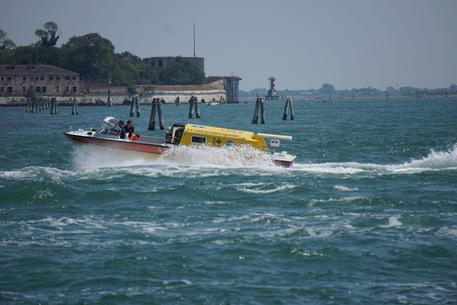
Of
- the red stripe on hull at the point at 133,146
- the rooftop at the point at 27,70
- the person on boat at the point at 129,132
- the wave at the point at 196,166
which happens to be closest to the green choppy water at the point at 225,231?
the wave at the point at 196,166

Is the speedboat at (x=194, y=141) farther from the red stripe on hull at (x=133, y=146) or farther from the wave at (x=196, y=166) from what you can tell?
the wave at (x=196, y=166)

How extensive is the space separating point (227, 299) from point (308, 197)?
34.8 ft

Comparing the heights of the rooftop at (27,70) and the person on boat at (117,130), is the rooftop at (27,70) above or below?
above

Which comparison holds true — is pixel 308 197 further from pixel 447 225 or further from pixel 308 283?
pixel 308 283

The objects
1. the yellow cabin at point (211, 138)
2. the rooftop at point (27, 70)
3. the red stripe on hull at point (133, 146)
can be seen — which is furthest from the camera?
the rooftop at point (27, 70)

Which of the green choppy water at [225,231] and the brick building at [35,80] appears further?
the brick building at [35,80]

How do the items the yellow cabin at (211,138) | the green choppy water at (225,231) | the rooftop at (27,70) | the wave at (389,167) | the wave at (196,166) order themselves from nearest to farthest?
the green choppy water at (225,231), the wave at (196,166), the wave at (389,167), the yellow cabin at (211,138), the rooftop at (27,70)

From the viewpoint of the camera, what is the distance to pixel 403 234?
22078mm

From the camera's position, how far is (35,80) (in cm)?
17188

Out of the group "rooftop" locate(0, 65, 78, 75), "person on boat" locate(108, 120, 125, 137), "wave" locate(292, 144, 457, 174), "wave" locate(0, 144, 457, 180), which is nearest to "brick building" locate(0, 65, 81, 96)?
"rooftop" locate(0, 65, 78, 75)

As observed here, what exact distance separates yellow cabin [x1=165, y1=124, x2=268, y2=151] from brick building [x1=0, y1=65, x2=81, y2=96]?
140 m

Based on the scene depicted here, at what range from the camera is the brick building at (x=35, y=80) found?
558ft

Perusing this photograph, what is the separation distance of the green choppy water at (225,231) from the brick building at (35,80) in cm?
13866

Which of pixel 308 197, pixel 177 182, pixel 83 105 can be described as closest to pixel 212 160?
pixel 177 182
